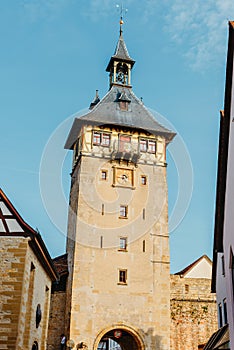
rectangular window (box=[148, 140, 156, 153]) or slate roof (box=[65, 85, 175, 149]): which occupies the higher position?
slate roof (box=[65, 85, 175, 149])

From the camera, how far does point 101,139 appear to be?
3105 cm

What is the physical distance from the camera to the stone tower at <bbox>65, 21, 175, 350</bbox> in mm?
26812

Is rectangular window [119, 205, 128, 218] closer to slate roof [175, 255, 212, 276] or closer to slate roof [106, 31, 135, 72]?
slate roof [175, 255, 212, 276]

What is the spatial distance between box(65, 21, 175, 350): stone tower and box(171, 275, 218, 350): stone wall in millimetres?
1741

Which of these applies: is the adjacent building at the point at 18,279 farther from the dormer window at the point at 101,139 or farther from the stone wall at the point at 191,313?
the dormer window at the point at 101,139

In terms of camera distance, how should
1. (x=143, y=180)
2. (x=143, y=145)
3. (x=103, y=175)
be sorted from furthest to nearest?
(x=143, y=145) < (x=143, y=180) < (x=103, y=175)

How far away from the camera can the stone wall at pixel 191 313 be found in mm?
28344

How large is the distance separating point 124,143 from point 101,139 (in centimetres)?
153

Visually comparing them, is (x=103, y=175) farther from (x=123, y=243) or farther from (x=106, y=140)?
(x=123, y=243)

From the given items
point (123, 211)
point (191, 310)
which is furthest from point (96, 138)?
point (191, 310)

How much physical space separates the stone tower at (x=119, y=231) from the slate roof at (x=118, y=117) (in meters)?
0.07

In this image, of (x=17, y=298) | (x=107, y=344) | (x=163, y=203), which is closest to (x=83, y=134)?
(x=163, y=203)

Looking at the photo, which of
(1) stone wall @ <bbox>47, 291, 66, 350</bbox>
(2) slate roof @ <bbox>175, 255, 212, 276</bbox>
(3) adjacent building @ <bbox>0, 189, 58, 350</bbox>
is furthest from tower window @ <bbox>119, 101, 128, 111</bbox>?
(3) adjacent building @ <bbox>0, 189, 58, 350</bbox>

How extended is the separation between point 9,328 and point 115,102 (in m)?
23.0
